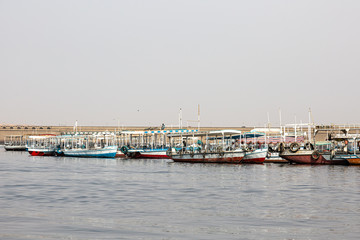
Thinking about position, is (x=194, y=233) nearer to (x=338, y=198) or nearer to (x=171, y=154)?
(x=338, y=198)

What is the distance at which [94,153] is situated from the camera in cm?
10050

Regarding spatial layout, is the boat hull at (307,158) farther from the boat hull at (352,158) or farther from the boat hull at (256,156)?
the boat hull at (256,156)

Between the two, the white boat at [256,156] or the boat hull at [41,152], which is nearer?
the white boat at [256,156]

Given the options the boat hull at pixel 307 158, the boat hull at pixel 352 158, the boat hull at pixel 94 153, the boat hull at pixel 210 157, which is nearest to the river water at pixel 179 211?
the boat hull at pixel 352 158

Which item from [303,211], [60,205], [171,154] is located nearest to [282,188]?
[303,211]

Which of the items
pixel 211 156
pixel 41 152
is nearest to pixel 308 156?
pixel 211 156

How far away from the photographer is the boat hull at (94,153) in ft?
318

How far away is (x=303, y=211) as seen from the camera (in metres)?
24.2

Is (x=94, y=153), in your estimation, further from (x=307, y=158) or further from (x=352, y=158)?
(x=352, y=158)

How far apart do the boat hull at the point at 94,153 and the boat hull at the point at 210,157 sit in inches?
901

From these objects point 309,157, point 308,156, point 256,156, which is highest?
point 256,156

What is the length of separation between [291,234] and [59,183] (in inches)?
1003

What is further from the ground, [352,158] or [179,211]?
[352,158]

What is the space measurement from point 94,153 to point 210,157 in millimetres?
34895
